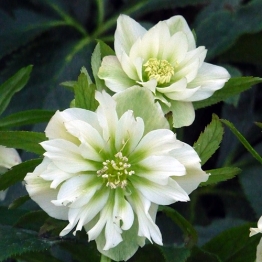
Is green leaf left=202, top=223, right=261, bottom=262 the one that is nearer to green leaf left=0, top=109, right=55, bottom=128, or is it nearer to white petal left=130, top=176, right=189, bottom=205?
white petal left=130, top=176, right=189, bottom=205

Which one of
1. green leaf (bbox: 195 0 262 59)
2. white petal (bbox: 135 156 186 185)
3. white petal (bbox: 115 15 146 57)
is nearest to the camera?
white petal (bbox: 135 156 186 185)

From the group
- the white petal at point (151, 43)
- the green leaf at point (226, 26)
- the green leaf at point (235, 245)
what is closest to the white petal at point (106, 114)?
the white petal at point (151, 43)

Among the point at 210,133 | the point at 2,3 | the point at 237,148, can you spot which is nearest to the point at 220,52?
the point at 237,148

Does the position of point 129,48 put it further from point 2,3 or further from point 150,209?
point 2,3

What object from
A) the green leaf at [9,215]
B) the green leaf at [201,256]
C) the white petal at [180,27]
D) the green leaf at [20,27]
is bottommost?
the green leaf at [201,256]

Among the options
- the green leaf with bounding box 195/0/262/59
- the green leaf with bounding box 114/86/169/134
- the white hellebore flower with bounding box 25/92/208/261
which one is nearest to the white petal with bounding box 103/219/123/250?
the white hellebore flower with bounding box 25/92/208/261

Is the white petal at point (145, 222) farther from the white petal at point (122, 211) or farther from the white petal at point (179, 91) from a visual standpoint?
the white petal at point (179, 91)

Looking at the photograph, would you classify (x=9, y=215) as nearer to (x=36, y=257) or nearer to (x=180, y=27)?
(x=36, y=257)
